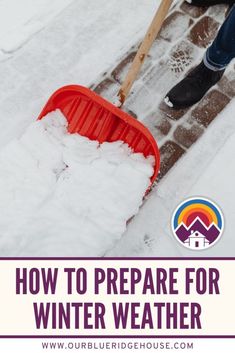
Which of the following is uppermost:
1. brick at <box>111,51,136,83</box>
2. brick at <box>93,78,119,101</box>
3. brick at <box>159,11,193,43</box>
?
brick at <box>159,11,193,43</box>

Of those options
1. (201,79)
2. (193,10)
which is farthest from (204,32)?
(201,79)

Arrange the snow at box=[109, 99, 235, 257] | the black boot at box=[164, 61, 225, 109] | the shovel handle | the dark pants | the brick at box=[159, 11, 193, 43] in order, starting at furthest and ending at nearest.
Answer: the brick at box=[159, 11, 193, 43], the black boot at box=[164, 61, 225, 109], the snow at box=[109, 99, 235, 257], the dark pants, the shovel handle

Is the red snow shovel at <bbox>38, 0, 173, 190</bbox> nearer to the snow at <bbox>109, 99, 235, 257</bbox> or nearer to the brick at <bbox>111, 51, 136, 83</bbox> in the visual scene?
the snow at <bbox>109, 99, 235, 257</bbox>

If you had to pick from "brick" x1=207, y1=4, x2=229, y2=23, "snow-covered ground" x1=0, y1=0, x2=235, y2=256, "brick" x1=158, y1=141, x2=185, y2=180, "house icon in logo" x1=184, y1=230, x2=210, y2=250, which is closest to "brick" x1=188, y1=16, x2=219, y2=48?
"brick" x1=207, y1=4, x2=229, y2=23

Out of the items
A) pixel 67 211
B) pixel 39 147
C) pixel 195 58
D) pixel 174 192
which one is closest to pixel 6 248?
pixel 67 211

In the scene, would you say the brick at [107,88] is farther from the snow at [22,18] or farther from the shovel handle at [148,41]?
the snow at [22,18]

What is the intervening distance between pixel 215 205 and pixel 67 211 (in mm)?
715

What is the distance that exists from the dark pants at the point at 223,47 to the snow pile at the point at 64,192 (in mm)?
558

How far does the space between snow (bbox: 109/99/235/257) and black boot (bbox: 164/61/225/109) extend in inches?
6.8

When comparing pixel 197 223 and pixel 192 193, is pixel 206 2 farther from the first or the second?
pixel 197 223

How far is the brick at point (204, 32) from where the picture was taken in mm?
2486

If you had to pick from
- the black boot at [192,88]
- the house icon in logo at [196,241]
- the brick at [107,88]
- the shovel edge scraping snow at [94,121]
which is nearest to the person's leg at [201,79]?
the black boot at [192,88]

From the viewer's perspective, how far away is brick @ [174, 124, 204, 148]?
2287 mm

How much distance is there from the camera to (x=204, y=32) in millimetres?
2506
